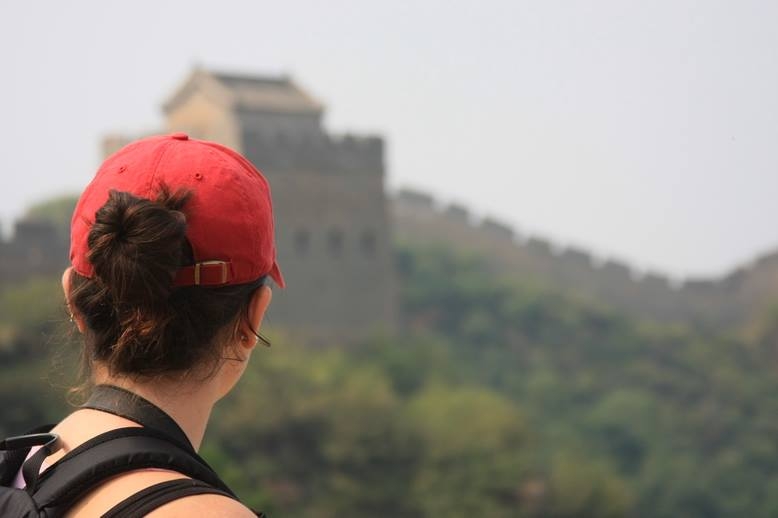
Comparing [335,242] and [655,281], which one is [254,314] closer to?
[335,242]

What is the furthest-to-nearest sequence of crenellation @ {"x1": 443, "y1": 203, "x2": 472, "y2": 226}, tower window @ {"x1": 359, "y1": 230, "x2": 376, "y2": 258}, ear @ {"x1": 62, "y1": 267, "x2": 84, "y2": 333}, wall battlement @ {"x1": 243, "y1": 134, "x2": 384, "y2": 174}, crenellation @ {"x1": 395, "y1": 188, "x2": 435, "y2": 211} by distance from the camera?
crenellation @ {"x1": 443, "y1": 203, "x2": 472, "y2": 226} < crenellation @ {"x1": 395, "y1": 188, "x2": 435, "y2": 211} < tower window @ {"x1": 359, "y1": 230, "x2": 376, "y2": 258} < wall battlement @ {"x1": 243, "y1": 134, "x2": 384, "y2": 174} < ear @ {"x1": 62, "y1": 267, "x2": 84, "y2": 333}

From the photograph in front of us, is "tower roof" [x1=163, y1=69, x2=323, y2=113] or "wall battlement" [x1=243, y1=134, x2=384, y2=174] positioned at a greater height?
"tower roof" [x1=163, y1=69, x2=323, y2=113]

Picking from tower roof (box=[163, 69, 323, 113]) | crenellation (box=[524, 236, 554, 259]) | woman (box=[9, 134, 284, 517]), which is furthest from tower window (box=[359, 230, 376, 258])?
woman (box=[9, 134, 284, 517])

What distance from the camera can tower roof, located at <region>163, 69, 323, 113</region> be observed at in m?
27.7

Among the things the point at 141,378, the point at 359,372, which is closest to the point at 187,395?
the point at 141,378

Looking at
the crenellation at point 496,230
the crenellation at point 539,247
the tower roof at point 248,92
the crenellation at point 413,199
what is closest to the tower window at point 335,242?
the tower roof at point 248,92

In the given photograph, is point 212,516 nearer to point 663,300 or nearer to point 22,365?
point 22,365

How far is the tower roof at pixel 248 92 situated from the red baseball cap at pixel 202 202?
25541 mm

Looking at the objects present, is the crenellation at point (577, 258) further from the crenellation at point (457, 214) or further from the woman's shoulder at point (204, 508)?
the woman's shoulder at point (204, 508)

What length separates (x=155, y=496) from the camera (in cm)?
158

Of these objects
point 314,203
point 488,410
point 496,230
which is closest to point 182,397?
point 488,410

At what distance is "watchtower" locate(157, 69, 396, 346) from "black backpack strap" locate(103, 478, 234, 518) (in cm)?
2399

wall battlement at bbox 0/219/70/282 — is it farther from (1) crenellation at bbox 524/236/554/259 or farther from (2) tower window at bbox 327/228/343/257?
(1) crenellation at bbox 524/236/554/259

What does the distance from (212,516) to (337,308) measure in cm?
2546
